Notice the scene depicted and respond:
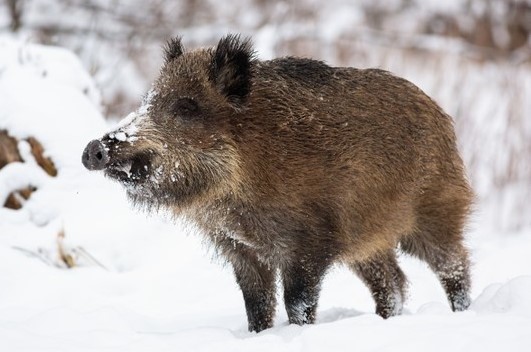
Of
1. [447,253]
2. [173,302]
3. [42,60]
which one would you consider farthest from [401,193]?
[42,60]

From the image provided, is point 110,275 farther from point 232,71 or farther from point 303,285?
point 232,71

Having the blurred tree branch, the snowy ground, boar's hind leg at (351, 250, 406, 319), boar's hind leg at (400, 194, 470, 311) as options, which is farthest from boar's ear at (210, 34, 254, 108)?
the blurred tree branch

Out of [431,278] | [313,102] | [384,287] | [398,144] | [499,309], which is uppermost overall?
[313,102]

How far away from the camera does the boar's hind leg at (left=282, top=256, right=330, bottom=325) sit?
4.48 meters

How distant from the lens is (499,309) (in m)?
3.88

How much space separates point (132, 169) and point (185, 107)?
0.46 meters

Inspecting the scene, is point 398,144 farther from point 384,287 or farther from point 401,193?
point 384,287

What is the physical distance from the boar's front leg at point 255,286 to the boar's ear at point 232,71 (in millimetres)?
861

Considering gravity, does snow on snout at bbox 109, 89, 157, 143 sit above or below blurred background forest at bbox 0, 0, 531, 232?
above

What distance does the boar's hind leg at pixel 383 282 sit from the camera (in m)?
5.53

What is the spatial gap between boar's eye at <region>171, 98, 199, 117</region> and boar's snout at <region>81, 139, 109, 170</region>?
0.52 metres

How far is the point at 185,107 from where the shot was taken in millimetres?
4406

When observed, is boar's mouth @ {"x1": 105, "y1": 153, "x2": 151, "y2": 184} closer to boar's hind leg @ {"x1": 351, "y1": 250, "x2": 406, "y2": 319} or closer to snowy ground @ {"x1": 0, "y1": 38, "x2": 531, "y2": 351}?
snowy ground @ {"x1": 0, "y1": 38, "x2": 531, "y2": 351}

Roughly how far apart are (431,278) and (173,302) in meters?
2.29
